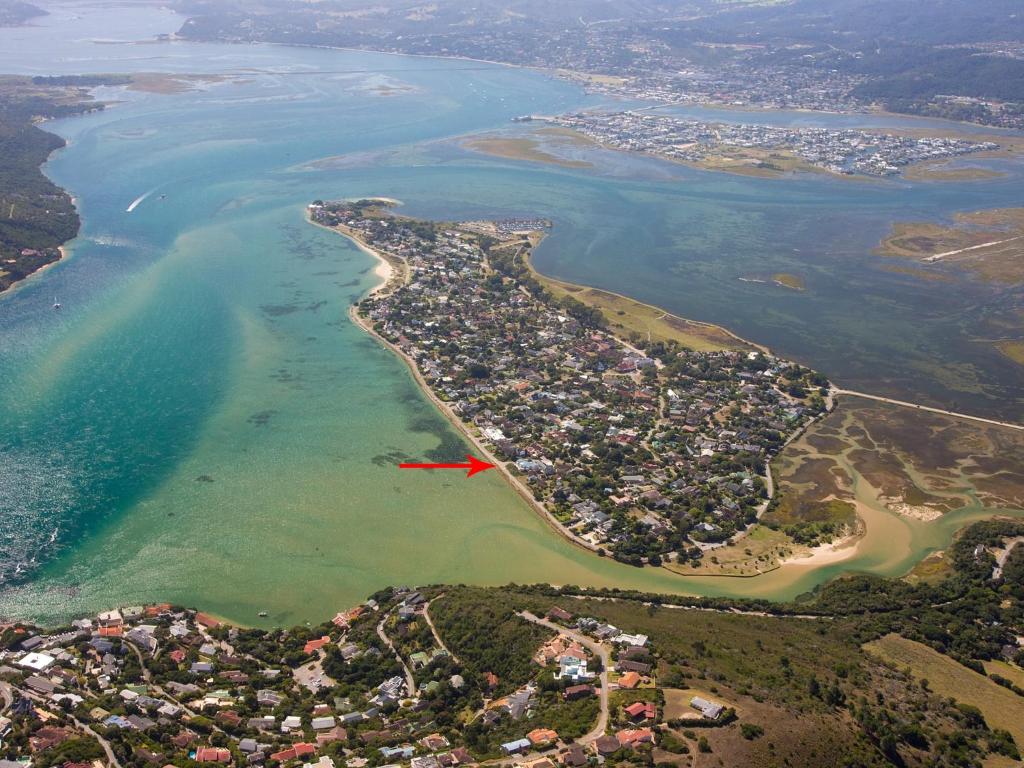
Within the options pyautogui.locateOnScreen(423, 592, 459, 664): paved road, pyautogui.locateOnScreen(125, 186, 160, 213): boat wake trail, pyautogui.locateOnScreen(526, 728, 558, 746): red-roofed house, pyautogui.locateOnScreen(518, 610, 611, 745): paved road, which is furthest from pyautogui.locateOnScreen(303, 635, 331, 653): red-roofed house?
pyautogui.locateOnScreen(125, 186, 160, 213): boat wake trail

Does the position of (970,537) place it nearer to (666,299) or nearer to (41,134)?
(666,299)

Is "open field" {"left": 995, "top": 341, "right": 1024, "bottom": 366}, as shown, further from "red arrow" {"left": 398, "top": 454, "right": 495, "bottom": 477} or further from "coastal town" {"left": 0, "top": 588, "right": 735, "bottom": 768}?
"coastal town" {"left": 0, "top": 588, "right": 735, "bottom": 768}

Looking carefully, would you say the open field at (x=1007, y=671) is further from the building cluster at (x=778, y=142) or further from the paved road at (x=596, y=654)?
the building cluster at (x=778, y=142)

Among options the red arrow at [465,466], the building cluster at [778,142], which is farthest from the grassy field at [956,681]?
the building cluster at [778,142]

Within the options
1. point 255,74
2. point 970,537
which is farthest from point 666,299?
point 255,74

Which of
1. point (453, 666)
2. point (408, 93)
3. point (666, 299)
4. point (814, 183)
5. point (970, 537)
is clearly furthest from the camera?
point (408, 93)
